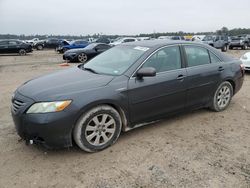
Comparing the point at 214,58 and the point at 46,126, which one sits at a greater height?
the point at 214,58

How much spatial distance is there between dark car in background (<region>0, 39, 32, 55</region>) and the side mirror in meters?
22.8

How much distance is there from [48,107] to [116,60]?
1.56 meters

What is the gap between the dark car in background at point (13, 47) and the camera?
2341cm

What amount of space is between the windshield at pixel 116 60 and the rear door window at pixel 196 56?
89 centimetres

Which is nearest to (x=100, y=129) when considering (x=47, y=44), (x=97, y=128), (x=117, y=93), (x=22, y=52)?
(x=97, y=128)

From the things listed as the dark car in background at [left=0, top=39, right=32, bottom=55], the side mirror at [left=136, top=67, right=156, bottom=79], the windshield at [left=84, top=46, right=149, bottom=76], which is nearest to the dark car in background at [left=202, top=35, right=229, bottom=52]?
the dark car in background at [left=0, top=39, right=32, bottom=55]

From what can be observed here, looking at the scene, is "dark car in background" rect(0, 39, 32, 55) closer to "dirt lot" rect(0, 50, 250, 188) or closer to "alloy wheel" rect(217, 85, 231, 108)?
"dirt lot" rect(0, 50, 250, 188)

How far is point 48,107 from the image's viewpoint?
3.24 metres

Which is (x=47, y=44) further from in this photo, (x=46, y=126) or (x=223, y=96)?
(x=46, y=126)

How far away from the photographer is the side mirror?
12.3ft

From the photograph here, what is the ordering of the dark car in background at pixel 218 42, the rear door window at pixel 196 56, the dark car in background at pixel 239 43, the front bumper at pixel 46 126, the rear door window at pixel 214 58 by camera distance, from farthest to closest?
the dark car in background at pixel 239 43
the dark car in background at pixel 218 42
the rear door window at pixel 214 58
the rear door window at pixel 196 56
the front bumper at pixel 46 126

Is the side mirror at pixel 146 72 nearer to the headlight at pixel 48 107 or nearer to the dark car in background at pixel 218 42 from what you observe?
the headlight at pixel 48 107

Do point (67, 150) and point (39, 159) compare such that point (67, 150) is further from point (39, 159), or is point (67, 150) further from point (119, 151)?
point (119, 151)

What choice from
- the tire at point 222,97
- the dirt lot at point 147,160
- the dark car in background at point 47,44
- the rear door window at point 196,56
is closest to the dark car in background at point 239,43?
the dark car in background at point 47,44
